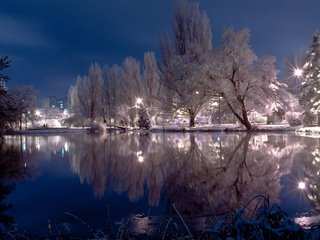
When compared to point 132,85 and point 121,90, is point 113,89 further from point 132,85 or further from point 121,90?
point 132,85

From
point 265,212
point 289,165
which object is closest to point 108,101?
point 289,165

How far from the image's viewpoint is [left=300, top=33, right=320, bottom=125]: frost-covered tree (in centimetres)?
3212

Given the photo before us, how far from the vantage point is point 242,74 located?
33.4m

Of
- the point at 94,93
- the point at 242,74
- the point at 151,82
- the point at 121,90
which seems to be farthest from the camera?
the point at 94,93

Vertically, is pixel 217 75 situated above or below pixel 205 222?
above

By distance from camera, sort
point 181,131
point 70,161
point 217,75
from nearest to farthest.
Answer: point 70,161
point 217,75
point 181,131

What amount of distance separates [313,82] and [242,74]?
6457 mm

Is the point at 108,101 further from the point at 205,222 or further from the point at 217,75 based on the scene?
the point at 205,222

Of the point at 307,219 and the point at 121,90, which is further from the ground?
the point at 121,90

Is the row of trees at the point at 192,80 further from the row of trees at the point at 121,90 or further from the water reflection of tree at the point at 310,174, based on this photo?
the water reflection of tree at the point at 310,174

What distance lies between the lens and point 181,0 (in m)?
42.0

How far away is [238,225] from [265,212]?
195 mm

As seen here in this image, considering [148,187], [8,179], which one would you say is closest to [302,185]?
[148,187]

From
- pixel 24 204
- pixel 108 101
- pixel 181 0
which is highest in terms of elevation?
pixel 181 0
